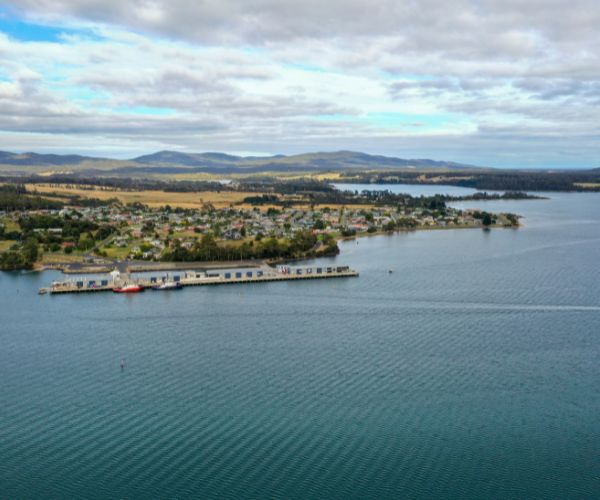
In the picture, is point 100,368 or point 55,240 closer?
point 100,368

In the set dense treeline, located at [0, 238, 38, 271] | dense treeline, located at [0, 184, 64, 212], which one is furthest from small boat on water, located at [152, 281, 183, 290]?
dense treeline, located at [0, 184, 64, 212]

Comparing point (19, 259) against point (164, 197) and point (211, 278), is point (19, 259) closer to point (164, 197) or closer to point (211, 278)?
point (211, 278)

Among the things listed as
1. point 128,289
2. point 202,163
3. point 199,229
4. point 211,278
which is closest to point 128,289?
point 128,289

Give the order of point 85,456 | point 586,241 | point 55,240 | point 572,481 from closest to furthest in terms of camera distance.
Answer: point 572,481 → point 85,456 → point 55,240 → point 586,241

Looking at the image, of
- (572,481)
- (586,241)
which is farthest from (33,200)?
(572,481)

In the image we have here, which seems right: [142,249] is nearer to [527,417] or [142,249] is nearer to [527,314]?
[527,314]

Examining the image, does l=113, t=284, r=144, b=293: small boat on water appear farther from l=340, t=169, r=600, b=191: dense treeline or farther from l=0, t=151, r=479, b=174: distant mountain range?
l=0, t=151, r=479, b=174: distant mountain range

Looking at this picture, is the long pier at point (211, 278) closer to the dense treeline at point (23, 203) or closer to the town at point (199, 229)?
the town at point (199, 229)
